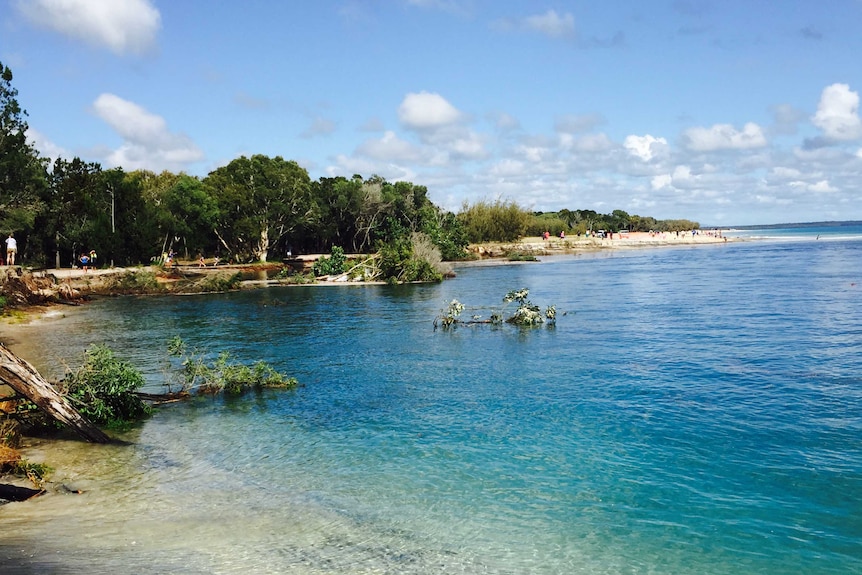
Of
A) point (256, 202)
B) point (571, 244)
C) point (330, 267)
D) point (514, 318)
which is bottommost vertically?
point (514, 318)

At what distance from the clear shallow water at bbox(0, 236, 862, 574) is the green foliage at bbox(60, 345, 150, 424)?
1345mm

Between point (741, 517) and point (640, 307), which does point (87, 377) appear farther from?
point (640, 307)

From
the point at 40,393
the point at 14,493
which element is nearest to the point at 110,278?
the point at 40,393

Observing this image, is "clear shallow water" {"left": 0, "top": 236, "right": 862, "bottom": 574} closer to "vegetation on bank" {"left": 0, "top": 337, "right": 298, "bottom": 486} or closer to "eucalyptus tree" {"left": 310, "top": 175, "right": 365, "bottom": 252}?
"vegetation on bank" {"left": 0, "top": 337, "right": 298, "bottom": 486}

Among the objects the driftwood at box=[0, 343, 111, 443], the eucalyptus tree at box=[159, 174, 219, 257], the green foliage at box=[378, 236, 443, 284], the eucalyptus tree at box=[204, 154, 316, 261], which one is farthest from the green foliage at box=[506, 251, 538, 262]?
the driftwood at box=[0, 343, 111, 443]

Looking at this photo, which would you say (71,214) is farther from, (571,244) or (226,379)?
(571,244)

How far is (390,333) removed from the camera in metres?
32.9

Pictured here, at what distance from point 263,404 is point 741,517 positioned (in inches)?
538

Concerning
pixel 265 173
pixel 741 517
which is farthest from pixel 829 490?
pixel 265 173

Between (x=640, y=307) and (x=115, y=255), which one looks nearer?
(x=640, y=307)

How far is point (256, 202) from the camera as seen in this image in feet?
252

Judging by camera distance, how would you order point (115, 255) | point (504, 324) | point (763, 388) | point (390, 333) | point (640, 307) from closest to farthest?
1. point (763, 388)
2. point (390, 333)
3. point (504, 324)
4. point (640, 307)
5. point (115, 255)

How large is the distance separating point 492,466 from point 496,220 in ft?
388

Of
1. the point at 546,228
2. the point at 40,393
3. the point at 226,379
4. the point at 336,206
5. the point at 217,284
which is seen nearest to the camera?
the point at 40,393
